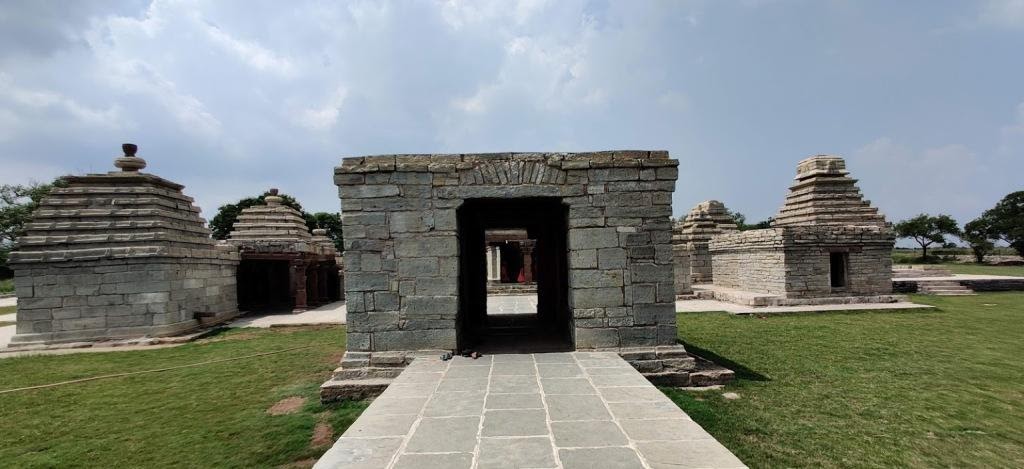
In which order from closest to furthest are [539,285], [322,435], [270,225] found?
[322,435] → [539,285] → [270,225]

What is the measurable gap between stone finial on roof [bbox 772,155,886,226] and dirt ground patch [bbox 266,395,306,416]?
59.6 ft

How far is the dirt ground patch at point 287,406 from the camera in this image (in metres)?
5.99

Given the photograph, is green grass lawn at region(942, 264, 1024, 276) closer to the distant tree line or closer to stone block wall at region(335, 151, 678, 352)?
the distant tree line

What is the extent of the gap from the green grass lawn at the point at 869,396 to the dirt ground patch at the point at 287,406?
16.2 ft

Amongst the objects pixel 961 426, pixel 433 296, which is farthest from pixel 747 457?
pixel 433 296

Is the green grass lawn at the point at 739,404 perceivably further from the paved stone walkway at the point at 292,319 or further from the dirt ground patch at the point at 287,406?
the paved stone walkway at the point at 292,319

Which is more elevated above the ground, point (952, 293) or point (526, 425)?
point (526, 425)

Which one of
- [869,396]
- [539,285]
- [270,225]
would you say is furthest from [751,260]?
[270,225]

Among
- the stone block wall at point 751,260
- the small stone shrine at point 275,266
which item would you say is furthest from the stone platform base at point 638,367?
the small stone shrine at point 275,266

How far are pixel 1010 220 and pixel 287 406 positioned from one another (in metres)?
64.6

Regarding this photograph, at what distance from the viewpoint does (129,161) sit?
13391 mm

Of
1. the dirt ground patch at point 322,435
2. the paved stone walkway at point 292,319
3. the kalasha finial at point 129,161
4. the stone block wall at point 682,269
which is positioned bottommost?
the dirt ground patch at point 322,435

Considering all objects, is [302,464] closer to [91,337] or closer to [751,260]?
[91,337]

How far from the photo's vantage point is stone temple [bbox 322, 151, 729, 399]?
6.73m
